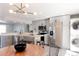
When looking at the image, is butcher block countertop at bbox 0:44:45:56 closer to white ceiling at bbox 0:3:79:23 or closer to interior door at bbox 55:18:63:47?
interior door at bbox 55:18:63:47

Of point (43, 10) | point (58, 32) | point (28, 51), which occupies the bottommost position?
point (28, 51)

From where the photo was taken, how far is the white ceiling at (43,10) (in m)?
A: 1.66

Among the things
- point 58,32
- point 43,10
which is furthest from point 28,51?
point 43,10

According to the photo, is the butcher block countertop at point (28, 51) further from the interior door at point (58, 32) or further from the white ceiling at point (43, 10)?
the white ceiling at point (43, 10)

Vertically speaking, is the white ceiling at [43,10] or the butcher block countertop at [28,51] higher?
the white ceiling at [43,10]

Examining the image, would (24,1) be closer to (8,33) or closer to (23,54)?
(8,33)

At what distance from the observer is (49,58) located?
177 cm

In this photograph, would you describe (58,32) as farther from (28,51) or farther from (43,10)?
(28,51)

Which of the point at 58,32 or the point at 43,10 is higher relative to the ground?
the point at 43,10

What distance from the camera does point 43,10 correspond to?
171 cm

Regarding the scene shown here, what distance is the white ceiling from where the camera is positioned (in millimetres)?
1661

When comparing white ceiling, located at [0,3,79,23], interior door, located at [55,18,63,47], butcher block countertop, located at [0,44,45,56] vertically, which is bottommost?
butcher block countertop, located at [0,44,45,56]

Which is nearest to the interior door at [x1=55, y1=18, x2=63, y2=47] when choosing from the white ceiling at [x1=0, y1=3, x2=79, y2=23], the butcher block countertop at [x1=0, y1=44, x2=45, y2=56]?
the white ceiling at [x1=0, y1=3, x2=79, y2=23]

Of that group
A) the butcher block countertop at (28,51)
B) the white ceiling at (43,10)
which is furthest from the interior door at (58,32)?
the butcher block countertop at (28,51)
